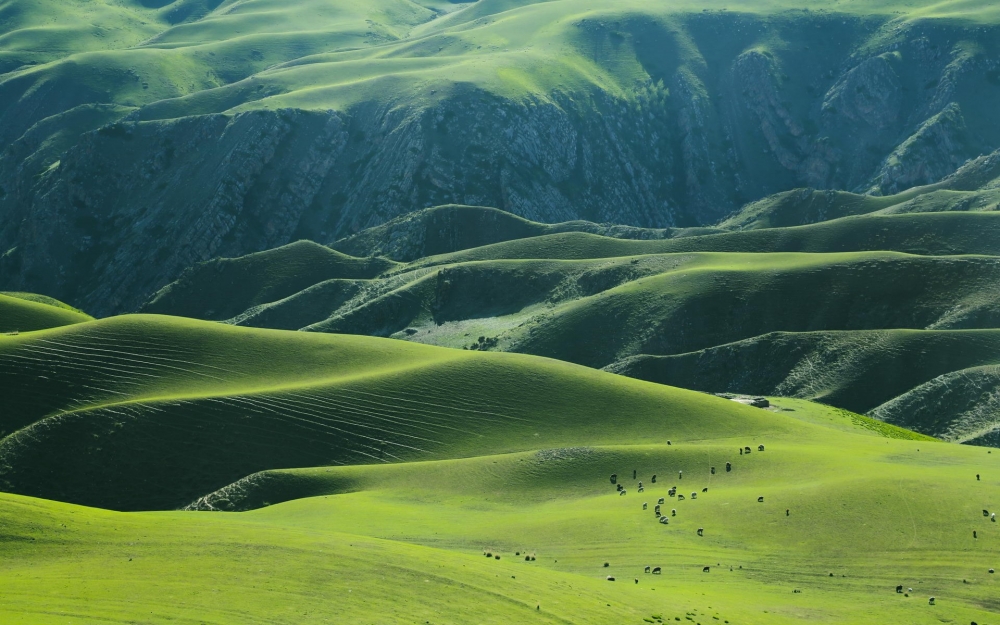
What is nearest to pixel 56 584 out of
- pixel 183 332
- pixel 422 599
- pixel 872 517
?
pixel 422 599

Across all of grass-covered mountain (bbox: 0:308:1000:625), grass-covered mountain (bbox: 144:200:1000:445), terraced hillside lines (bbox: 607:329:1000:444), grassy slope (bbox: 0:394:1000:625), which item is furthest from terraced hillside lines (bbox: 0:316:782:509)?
grass-covered mountain (bbox: 144:200:1000:445)

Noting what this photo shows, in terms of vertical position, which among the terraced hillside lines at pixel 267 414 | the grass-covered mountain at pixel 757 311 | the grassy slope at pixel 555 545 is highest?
the grassy slope at pixel 555 545

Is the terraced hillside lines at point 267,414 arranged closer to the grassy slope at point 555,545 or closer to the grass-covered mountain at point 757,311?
the grassy slope at point 555,545

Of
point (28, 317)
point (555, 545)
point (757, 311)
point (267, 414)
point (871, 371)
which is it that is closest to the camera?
point (555, 545)

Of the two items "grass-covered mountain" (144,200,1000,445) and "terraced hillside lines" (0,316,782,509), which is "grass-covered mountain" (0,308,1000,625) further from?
"grass-covered mountain" (144,200,1000,445)

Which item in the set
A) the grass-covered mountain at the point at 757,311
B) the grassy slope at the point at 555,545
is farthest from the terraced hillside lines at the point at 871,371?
the grassy slope at the point at 555,545

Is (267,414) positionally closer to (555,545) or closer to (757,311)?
(555,545)

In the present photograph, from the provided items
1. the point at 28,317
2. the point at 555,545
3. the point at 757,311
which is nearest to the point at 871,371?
the point at 757,311

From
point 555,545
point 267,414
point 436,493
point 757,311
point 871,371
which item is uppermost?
point 555,545
